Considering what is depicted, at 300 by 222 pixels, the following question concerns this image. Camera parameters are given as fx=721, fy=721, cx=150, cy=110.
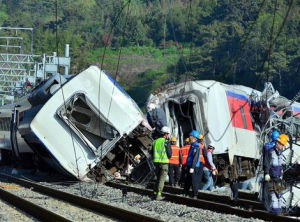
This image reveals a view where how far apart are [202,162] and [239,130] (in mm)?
5558

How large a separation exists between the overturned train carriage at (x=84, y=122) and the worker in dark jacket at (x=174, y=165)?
1343 millimetres

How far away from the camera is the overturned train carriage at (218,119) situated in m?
21.5

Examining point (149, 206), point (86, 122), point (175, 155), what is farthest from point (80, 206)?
point (86, 122)

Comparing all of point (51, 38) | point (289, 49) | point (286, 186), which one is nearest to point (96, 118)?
point (286, 186)

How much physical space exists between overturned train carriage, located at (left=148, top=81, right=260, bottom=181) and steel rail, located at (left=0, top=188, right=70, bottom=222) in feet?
22.1

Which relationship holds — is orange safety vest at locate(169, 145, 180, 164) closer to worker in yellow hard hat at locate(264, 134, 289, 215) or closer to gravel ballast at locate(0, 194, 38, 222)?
gravel ballast at locate(0, 194, 38, 222)

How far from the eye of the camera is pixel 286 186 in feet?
40.5

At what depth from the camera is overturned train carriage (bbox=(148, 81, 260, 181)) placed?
70.5ft

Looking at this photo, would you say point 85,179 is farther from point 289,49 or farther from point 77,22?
point 77,22

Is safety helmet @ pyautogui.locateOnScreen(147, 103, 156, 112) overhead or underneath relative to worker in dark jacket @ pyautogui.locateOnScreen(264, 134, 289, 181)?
overhead

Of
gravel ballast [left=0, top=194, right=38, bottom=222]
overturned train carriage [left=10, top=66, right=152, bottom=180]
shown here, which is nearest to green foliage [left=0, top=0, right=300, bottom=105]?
overturned train carriage [left=10, top=66, right=152, bottom=180]

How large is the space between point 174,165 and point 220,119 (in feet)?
7.60

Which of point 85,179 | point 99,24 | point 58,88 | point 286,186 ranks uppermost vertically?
point 99,24

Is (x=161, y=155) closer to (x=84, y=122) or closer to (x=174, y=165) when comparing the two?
Result: (x=174, y=165)
